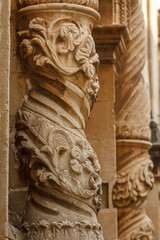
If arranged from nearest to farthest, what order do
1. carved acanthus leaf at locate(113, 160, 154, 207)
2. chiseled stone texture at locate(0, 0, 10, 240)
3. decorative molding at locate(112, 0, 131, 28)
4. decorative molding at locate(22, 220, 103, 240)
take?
1. chiseled stone texture at locate(0, 0, 10, 240)
2. decorative molding at locate(22, 220, 103, 240)
3. decorative molding at locate(112, 0, 131, 28)
4. carved acanthus leaf at locate(113, 160, 154, 207)

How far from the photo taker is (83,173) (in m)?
7.28

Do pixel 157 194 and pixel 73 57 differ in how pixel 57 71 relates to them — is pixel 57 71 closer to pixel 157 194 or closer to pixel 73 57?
pixel 73 57

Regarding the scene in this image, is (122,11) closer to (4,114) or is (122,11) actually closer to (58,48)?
(58,48)

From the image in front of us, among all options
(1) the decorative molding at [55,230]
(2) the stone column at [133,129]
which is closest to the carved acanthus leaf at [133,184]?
(2) the stone column at [133,129]

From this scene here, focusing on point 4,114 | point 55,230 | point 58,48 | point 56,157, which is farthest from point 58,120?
point 4,114

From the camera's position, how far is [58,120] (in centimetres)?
735

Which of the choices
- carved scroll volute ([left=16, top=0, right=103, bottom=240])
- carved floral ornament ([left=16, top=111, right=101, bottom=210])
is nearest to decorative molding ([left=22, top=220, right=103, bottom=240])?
carved scroll volute ([left=16, top=0, right=103, bottom=240])

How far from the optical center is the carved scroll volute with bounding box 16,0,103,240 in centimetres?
719

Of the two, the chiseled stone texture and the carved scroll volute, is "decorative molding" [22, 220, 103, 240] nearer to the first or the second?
the carved scroll volute

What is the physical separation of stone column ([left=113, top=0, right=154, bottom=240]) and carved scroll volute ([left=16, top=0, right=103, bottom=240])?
347cm

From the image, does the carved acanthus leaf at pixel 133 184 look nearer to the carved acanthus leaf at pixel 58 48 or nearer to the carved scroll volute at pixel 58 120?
the carved scroll volute at pixel 58 120

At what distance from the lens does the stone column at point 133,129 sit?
10969mm

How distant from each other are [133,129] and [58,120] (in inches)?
153

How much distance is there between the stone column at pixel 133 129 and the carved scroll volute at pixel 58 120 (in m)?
3.47
